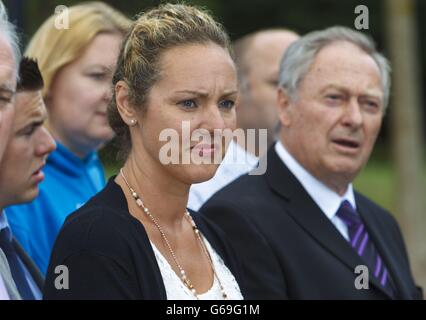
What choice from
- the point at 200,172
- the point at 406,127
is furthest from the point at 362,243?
the point at 406,127

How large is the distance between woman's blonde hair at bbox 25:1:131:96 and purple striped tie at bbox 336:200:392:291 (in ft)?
4.34

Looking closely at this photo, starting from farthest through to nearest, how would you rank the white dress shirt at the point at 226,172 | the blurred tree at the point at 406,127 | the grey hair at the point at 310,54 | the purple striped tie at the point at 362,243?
the blurred tree at the point at 406,127 → the white dress shirt at the point at 226,172 → the grey hair at the point at 310,54 → the purple striped tie at the point at 362,243

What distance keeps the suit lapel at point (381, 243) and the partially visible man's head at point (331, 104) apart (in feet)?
0.56

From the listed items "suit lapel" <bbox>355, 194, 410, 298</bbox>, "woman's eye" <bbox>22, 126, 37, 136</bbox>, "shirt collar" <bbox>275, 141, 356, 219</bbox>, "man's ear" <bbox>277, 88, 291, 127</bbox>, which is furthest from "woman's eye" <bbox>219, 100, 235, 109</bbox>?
"suit lapel" <bbox>355, 194, 410, 298</bbox>

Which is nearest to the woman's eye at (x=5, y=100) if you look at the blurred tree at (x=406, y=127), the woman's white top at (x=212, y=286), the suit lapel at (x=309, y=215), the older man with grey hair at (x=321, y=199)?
the woman's white top at (x=212, y=286)

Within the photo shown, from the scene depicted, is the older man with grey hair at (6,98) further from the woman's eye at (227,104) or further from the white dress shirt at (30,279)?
the woman's eye at (227,104)

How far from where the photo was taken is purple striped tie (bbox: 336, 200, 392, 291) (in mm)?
3645

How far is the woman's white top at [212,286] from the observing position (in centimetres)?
262

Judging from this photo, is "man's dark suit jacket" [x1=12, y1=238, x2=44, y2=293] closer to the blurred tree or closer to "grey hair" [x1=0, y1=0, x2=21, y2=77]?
"grey hair" [x1=0, y1=0, x2=21, y2=77]

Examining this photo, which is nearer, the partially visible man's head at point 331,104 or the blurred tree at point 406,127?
the partially visible man's head at point 331,104

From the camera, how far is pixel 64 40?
3973mm
